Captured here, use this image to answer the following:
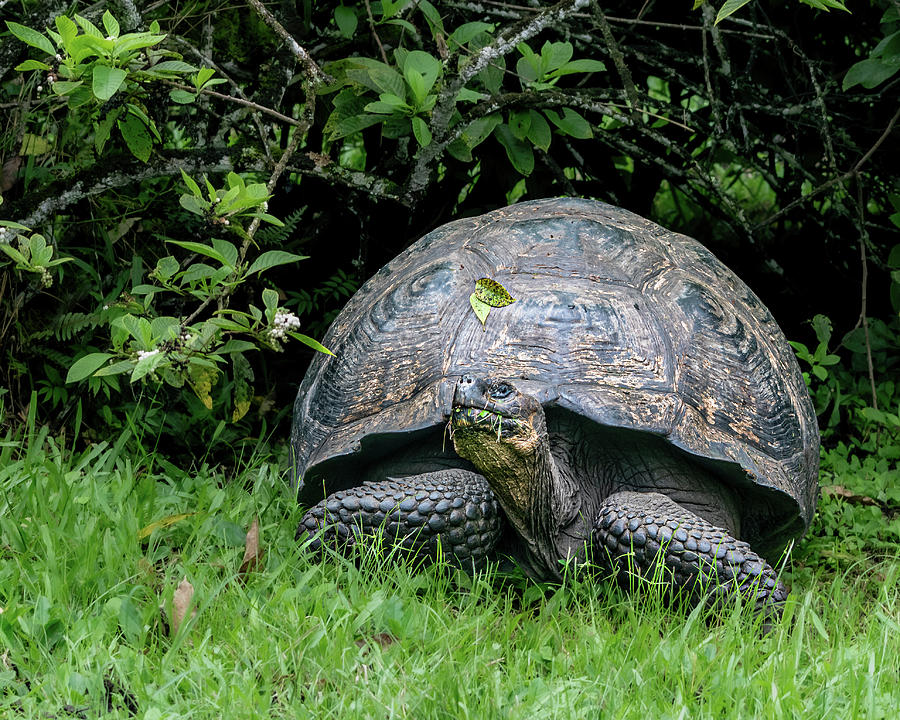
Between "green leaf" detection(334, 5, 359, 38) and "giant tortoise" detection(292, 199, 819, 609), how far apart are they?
1.02 meters

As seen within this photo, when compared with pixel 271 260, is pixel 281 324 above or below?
below

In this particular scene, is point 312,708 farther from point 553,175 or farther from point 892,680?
point 553,175

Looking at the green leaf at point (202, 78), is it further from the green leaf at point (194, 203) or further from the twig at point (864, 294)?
the twig at point (864, 294)

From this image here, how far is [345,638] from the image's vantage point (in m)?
2.46

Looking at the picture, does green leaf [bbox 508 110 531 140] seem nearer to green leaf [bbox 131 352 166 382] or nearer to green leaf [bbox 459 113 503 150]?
green leaf [bbox 459 113 503 150]

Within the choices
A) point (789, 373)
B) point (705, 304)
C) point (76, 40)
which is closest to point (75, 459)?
point (76, 40)

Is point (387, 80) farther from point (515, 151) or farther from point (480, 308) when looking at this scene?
point (480, 308)

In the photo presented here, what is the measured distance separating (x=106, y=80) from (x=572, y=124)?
1847mm

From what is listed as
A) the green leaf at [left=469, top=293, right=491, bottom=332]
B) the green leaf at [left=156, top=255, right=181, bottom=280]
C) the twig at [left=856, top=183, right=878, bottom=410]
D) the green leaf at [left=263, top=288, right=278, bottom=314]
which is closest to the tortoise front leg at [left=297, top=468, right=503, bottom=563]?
the green leaf at [left=469, top=293, right=491, bottom=332]

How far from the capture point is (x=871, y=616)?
9.74 feet

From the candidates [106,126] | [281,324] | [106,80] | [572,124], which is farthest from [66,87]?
[572,124]

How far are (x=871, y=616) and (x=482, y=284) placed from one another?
1495 mm

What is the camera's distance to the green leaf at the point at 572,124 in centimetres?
401

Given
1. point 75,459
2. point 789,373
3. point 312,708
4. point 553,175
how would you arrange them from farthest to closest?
1. point 553,175
2. point 75,459
3. point 789,373
4. point 312,708
